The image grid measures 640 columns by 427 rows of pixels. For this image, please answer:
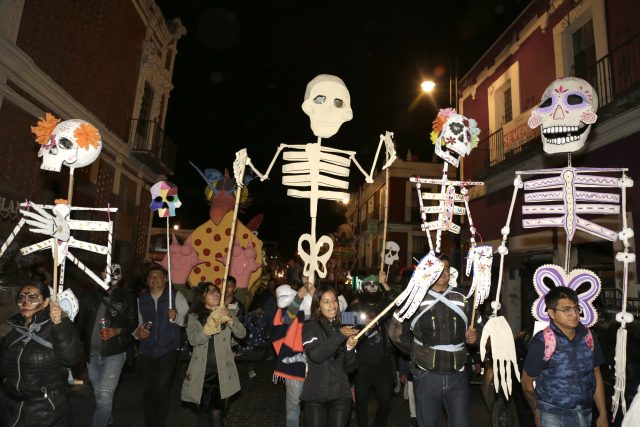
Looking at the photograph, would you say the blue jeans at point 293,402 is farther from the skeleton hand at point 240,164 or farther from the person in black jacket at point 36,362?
the skeleton hand at point 240,164

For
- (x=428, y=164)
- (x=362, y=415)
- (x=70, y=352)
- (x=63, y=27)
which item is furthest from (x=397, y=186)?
(x=70, y=352)

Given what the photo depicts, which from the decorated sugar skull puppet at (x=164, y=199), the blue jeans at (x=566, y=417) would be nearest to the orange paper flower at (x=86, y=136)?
the decorated sugar skull puppet at (x=164, y=199)

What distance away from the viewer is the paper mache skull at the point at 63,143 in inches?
174

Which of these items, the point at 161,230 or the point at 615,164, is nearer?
the point at 615,164

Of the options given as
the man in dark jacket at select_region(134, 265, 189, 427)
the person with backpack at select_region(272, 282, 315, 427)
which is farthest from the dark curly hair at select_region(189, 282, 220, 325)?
the person with backpack at select_region(272, 282, 315, 427)

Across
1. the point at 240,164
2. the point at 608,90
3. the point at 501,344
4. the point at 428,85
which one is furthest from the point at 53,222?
the point at 608,90

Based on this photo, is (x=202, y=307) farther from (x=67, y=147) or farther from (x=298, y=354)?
(x=67, y=147)

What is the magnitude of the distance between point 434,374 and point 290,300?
1.74m

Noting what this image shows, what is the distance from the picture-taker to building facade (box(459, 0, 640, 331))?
8.27 meters

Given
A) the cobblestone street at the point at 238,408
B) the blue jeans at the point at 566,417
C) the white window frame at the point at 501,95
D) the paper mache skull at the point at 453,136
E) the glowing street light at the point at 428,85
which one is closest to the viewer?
the blue jeans at the point at 566,417

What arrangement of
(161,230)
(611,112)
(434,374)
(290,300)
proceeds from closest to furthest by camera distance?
(434,374) → (290,300) → (611,112) → (161,230)

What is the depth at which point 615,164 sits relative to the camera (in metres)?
8.57

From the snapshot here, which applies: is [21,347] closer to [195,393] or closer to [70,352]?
[70,352]

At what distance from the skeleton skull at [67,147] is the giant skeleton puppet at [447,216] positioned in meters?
3.54
